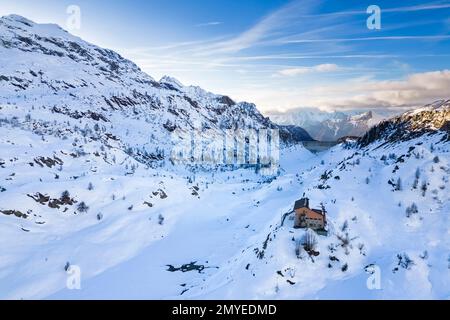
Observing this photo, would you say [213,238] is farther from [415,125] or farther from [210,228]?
[415,125]

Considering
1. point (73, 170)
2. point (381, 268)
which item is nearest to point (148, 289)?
point (381, 268)

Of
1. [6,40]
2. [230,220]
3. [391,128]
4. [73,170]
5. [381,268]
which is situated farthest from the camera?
Answer: [6,40]

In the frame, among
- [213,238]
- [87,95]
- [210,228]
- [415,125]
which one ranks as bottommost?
[213,238]

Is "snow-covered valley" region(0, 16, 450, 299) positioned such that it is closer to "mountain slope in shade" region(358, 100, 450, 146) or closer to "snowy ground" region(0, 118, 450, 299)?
"snowy ground" region(0, 118, 450, 299)

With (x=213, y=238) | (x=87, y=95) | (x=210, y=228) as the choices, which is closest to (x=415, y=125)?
(x=210, y=228)

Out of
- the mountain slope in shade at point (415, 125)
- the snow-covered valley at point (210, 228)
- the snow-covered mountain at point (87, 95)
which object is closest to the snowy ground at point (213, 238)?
the snow-covered valley at point (210, 228)

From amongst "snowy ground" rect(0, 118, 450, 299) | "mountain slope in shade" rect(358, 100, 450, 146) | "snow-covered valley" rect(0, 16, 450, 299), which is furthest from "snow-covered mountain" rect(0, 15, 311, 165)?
"mountain slope in shade" rect(358, 100, 450, 146)

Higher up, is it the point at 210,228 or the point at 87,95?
the point at 87,95

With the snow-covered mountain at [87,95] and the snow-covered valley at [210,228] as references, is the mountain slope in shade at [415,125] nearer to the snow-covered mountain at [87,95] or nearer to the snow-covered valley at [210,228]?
the snow-covered valley at [210,228]

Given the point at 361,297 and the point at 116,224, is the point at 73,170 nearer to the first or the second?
the point at 116,224
